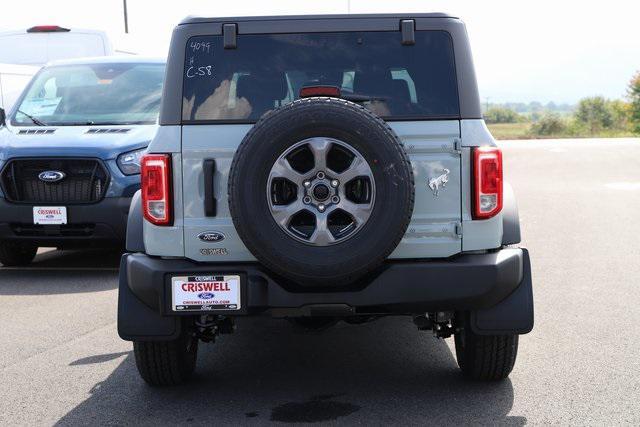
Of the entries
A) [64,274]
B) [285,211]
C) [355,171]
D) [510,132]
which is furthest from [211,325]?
[510,132]

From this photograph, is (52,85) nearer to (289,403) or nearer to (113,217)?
(113,217)

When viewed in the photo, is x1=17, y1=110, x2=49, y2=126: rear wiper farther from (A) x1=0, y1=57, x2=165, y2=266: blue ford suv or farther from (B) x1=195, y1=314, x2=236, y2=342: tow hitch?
(B) x1=195, y1=314, x2=236, y2=342: tow hitch

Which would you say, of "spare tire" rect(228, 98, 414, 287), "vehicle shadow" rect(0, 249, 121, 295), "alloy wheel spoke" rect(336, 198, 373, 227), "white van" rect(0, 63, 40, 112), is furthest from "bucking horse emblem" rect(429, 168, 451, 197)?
"white van" rect(0, 63, 40, 112)

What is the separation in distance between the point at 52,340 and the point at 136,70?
4.46m

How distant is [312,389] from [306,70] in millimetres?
1668

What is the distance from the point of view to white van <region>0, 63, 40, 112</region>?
13164 mm

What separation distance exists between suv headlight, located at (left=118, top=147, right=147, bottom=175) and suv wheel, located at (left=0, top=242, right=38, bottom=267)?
5.22ft

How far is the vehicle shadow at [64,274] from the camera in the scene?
8273 mm

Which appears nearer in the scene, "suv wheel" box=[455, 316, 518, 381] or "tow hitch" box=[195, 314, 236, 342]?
"tow hitch" box=[195, 314, 236, 342]

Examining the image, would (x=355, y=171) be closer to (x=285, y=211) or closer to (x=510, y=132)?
(x=285, y=211)

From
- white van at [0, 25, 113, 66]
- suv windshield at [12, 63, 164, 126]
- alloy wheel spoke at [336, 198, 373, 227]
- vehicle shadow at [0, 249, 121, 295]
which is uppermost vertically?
white van at [0, 25, 113, 66]

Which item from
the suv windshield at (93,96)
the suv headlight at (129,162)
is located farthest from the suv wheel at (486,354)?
the suv windshield at (93,96)

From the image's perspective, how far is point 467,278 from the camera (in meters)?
4.50

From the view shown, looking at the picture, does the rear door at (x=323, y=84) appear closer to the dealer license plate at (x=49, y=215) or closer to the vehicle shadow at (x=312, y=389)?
the vehicle shadow at (x=312, y=389)
